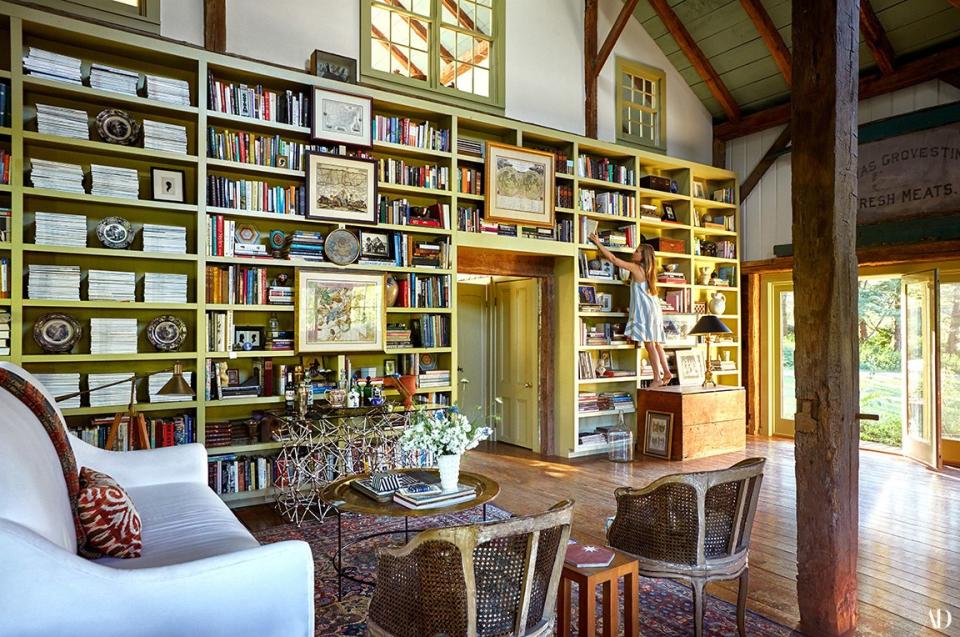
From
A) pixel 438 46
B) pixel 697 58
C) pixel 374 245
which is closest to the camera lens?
pixel 374 245

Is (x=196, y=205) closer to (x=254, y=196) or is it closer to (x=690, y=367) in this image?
(x=254, y=196)

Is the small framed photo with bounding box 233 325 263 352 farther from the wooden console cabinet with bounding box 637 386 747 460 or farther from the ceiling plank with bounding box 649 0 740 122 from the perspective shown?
the ceiling plank with bounding box 649 0 740 122

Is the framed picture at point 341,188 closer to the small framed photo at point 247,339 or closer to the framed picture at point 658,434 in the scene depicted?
the small framed photo at point 247,339

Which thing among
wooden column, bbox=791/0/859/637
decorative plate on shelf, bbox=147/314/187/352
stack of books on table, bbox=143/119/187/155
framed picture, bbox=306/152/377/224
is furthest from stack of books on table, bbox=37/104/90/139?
wooden column, bbox=791/0/859/637

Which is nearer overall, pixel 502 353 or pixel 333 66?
pixel 333 66

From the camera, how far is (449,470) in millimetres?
2971

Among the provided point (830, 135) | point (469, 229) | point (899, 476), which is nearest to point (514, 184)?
point (469, 229)

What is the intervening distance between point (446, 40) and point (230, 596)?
551cm

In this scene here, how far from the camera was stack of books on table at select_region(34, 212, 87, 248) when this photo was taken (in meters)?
3.92

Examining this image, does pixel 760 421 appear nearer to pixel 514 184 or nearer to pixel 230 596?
pixel 514 184

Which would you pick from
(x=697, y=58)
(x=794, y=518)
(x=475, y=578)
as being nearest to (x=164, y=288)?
(x=475, y=578)

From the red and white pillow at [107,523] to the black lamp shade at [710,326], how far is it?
5.88 metres

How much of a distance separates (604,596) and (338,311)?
3.39m

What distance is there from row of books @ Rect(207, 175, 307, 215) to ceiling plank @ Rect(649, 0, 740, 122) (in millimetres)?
4873
